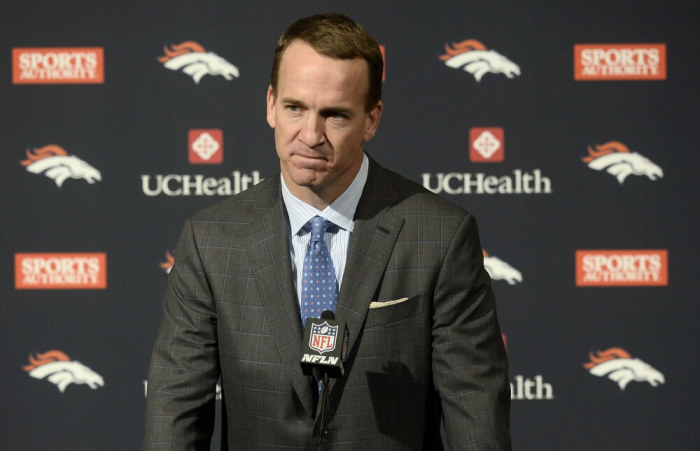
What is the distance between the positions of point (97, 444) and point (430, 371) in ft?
7.40

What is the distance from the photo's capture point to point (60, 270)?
10.9ft

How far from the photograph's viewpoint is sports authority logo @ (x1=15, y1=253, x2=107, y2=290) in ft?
10.9

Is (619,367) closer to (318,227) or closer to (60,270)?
(318,227)

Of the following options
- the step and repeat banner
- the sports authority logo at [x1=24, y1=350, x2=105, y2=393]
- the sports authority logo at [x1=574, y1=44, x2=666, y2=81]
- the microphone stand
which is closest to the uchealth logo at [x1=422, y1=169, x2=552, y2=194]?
the step and repeat banner

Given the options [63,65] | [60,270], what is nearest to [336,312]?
[60,270]

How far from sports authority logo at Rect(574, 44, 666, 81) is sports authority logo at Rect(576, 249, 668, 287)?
2.33 ft

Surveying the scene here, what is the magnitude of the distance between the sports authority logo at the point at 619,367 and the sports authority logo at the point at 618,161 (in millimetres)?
702

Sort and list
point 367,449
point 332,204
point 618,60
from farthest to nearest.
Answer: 1. point 618,60
2. point 332,204
3. point 367,449

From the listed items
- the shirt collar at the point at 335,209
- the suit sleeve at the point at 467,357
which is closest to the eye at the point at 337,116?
the shirt collar at the point at 335,209

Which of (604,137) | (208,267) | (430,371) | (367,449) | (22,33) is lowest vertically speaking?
(367,449)

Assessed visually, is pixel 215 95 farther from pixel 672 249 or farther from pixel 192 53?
pixel 672 249

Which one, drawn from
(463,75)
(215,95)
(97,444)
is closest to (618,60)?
(463,75)

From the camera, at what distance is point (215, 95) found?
331cm

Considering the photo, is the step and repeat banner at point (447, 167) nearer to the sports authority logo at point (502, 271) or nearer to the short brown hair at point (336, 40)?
the sports authority logo at point (502, 271)
